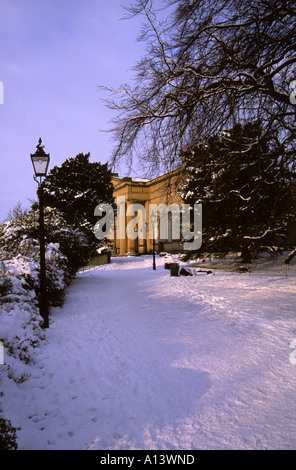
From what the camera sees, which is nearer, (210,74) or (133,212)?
(210,74)

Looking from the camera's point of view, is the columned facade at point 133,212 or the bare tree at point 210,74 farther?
the columned facade at point 133,212

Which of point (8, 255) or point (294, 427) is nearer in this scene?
point (294, 427)

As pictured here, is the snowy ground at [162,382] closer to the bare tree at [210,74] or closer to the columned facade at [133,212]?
the bare tree at [210,74]

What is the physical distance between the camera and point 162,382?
4180 mm

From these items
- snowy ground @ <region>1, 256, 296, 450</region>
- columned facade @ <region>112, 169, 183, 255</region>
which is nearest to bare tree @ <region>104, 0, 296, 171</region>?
snowy ground @ <region>1, 256, 296, 450</region>

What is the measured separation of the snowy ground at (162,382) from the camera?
3.01 metres

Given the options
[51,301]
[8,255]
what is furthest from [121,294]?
[8,255]

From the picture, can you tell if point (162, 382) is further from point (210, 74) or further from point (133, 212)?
point (133, 212)

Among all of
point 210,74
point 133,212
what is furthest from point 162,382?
point 133,212

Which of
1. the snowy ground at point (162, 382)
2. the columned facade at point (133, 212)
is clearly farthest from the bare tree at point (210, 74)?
the columned facade at point (133, 212)

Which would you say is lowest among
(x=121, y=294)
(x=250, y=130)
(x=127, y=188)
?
(x=121, y=294)

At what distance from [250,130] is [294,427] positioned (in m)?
6.49

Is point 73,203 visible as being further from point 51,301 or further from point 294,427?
point 294,427

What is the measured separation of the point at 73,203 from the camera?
80.4ft
